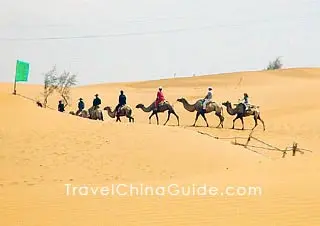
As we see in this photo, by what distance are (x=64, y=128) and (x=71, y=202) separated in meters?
6.66

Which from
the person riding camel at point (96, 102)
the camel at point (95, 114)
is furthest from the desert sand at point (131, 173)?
the person riding camel at point (96, 102)

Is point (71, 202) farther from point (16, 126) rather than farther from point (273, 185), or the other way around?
point (16, 126)

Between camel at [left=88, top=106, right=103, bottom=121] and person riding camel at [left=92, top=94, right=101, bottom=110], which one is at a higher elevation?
person riding camel at [left=92, top=94, right=101, bottom=110]

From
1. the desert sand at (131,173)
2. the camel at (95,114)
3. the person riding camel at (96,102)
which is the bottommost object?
the desert sand at (131,173)

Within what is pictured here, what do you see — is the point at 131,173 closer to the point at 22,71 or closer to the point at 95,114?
the point at 22,71

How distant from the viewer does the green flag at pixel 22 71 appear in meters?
19.5

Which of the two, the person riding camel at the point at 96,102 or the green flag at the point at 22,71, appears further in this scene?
the person riding camel at the point at 96,102

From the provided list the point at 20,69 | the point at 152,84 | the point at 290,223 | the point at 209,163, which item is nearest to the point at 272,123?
the point at 20,69

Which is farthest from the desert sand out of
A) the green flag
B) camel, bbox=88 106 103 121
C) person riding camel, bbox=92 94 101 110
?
person riding camel, bbox=92 94 101 110

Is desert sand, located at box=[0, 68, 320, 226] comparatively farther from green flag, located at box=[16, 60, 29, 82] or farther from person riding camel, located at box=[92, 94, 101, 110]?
person riding camel, located at box=[92, 94, 101, 110]

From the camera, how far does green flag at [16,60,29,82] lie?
63.9 feet

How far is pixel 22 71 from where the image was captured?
19750 millimetres

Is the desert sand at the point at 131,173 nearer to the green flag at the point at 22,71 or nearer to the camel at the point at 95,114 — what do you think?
the green flag at the point at 22,71

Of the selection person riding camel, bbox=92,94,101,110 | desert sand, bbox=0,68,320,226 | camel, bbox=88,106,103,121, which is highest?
person riding camel, bbox=92,94,101,110
